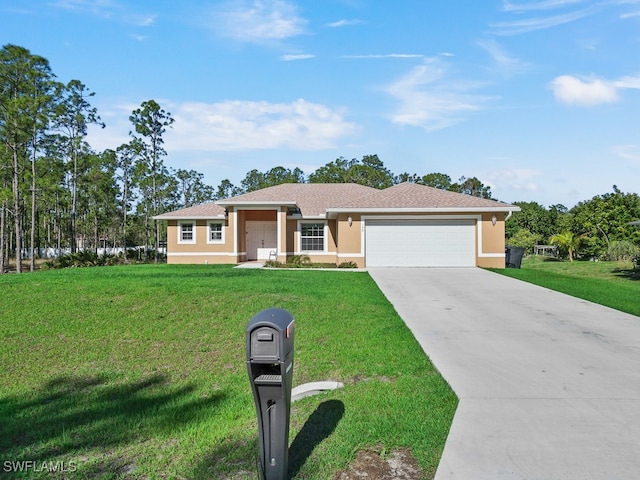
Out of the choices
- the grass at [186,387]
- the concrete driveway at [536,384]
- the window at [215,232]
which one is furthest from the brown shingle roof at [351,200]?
the grass at [186,387]

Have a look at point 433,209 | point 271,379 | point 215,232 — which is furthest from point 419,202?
point 271,379

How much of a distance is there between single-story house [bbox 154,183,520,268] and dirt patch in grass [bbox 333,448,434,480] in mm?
15304

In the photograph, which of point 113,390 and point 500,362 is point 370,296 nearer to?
point 500,362

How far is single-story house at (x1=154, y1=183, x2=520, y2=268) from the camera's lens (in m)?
18.1

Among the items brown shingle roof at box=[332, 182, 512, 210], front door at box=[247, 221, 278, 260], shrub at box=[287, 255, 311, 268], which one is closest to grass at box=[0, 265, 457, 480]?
brown shingle roof at box=[332, 182, 512, 210]

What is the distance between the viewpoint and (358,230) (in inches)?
725

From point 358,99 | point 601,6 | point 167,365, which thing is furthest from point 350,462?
point 358,99

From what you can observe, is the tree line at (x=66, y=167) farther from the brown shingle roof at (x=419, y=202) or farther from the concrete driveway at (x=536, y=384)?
the concrete driveway at (x=536, y=384)

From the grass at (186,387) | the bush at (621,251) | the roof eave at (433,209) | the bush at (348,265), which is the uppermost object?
the roof eave at (433,209)

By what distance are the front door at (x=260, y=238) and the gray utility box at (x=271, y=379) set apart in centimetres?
2075

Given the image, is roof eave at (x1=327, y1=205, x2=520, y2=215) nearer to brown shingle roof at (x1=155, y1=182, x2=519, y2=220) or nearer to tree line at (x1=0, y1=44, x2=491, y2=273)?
brown shingle roof at (x1=155, y1=182, x2=519, y2=220)

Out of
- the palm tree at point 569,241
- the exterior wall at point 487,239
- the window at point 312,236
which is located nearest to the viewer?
the exterior wall at point 487,239

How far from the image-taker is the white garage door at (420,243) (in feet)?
59.3

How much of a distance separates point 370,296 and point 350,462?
23.3 ft
